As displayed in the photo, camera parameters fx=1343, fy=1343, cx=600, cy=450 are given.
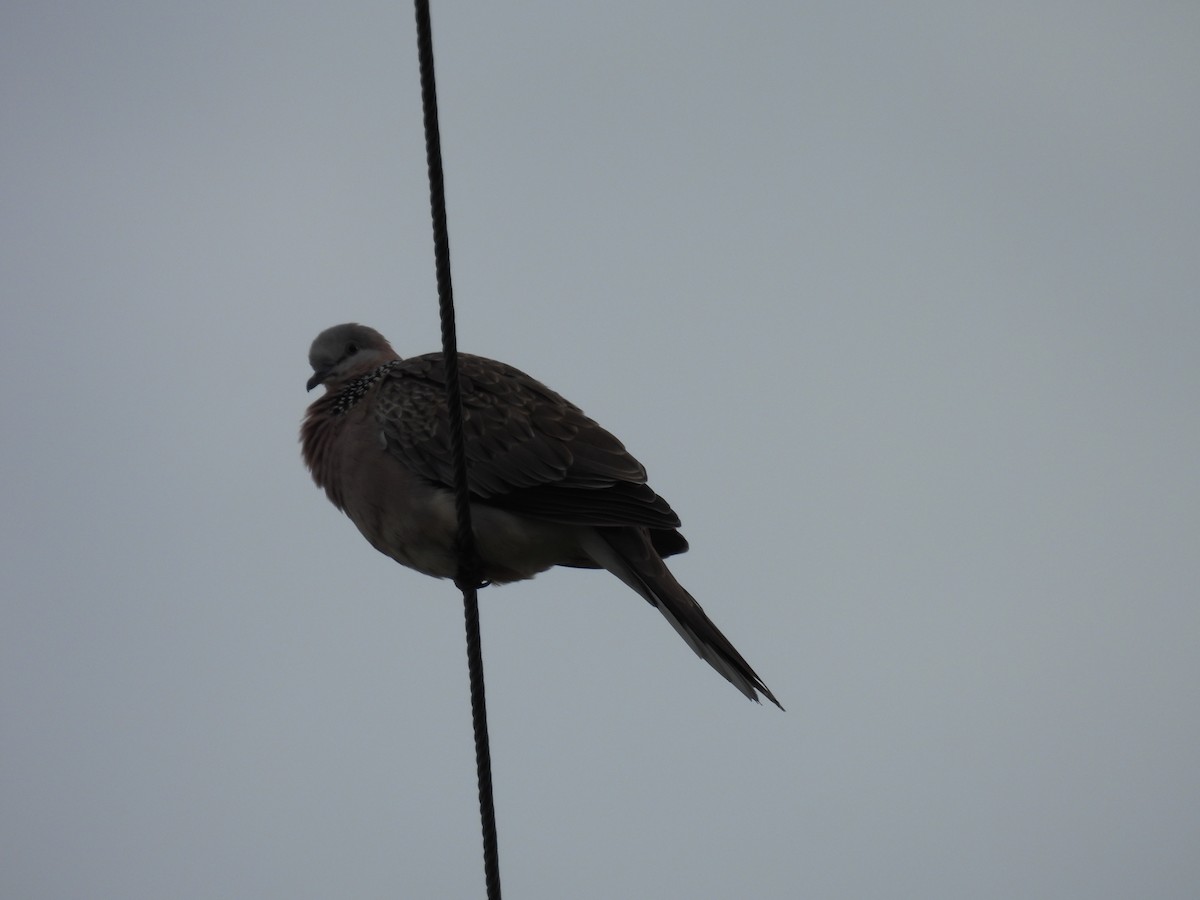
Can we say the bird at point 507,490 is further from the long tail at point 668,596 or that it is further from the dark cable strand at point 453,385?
the dark cable strand at point 453,385

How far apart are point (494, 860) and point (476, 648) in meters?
0.48

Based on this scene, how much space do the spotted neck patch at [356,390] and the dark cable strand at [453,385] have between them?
5.38ft

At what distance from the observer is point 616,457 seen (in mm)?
4434

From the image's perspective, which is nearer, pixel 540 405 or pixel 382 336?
pixel 540 405

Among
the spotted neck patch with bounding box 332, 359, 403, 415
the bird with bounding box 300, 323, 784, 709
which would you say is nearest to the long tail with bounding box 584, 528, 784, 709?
the bird with bounding box 300, 323, 784, 709

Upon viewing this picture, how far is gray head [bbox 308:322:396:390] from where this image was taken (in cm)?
541

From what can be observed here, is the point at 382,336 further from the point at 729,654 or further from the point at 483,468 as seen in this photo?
the point at 729,654

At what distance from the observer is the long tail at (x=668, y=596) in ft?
13.0

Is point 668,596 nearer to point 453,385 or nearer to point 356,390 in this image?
point 453,385

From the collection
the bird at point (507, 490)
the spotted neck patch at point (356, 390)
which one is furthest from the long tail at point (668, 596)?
the spotted neck patch at point (356, 390)

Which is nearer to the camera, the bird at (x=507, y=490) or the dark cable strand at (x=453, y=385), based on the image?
the dark cable strand at (x=453, y=385)

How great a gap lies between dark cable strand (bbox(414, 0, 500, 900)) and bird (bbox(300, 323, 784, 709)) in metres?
0.94

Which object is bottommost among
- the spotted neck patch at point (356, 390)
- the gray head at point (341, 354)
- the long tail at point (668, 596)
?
the long tail at point (668, 596)

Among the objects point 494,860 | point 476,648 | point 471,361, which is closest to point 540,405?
point 471,361
